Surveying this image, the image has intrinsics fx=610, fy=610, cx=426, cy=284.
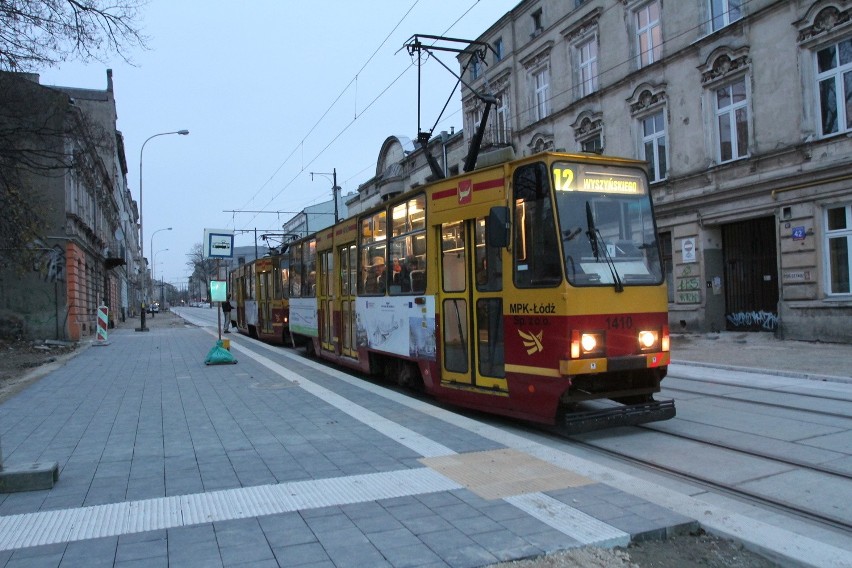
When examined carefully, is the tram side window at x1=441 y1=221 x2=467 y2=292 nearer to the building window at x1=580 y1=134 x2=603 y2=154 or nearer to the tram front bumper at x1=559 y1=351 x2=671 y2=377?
the tram front bumper at x1=559 y1=351 x2=671 y2=377

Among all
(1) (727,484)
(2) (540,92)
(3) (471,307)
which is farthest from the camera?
(2) (540,92)

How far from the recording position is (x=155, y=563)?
354 cm

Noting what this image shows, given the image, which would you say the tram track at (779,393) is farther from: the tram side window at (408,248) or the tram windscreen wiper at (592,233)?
the tram side window at (408,248)

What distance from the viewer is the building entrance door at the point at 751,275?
17.6 meters

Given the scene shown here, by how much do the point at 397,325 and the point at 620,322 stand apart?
155 inches

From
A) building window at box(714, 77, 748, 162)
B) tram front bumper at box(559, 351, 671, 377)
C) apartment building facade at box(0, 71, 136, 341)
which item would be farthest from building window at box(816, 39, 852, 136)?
apartment building facade at box(0, 71, 136, 341)

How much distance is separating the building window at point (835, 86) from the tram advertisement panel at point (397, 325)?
39.9 feet

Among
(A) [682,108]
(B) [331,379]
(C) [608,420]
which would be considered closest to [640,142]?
(A) [682,108]

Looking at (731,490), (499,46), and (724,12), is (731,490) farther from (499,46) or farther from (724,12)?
(499,46)

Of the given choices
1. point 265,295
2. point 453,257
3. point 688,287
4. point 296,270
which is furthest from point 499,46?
point 453,257

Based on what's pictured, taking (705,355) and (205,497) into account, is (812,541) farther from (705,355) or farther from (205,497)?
(705,355)

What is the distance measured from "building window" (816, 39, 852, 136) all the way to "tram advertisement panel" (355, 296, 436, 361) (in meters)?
12.2

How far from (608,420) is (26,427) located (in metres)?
6.93

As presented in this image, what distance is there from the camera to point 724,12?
17766 millimetres
